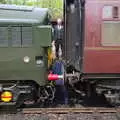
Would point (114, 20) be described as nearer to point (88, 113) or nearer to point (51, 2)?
point (88, 113)

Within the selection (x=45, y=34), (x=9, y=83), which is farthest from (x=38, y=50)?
(x=9, y=83)

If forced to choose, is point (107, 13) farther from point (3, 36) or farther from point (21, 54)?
point (3, 36)

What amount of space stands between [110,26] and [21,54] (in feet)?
6.80

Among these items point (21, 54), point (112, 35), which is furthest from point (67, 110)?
point (112, 35)

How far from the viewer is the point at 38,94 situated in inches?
Result: 405

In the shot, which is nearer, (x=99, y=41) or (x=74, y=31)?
(x=99, y=41)

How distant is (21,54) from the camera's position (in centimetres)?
980

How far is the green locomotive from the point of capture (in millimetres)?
9812

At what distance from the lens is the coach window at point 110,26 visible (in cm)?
976

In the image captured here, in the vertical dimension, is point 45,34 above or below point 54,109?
above

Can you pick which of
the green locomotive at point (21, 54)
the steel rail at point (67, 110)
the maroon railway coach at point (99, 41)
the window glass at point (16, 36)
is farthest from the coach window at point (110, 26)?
the window glass at point (16, 36)

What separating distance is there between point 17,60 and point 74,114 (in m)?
1.76

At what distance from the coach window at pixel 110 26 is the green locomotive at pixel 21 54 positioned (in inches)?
48.2

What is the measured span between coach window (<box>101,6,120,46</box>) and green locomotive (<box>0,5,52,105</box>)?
48.2 inches
